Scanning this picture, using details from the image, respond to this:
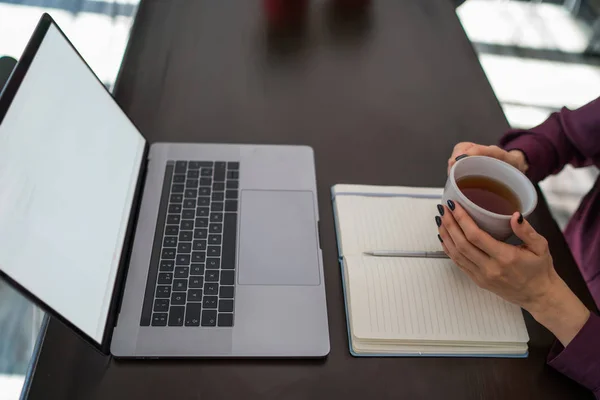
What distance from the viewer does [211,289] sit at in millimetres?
612

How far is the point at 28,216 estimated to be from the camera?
0.47 m

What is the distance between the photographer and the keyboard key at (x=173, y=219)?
2.24 feet

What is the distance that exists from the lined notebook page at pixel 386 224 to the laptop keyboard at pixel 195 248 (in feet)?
0.55

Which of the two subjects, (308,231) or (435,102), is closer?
(308,231)

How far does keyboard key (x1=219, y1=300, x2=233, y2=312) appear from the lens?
0.60 meters

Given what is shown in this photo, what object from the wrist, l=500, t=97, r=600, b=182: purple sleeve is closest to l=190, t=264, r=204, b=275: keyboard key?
the wrist

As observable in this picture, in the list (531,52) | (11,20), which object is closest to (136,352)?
(11,20)

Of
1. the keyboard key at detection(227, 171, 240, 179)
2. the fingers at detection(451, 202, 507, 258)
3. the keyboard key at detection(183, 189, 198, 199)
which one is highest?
the fingers at detection(451, 202, 507, 258)

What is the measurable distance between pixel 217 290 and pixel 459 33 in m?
0.81

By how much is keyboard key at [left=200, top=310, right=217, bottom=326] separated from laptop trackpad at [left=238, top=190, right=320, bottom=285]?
0.18ft

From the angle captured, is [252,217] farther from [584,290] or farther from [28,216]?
[584,290]

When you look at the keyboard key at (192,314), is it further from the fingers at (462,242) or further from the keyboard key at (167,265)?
the fingers at (462,242)

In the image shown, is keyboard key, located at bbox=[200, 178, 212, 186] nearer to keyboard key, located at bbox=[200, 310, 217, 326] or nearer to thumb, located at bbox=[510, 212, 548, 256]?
keyboard key, located at bbox=[200, 310, 217, 326]

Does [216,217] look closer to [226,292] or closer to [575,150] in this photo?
[226,292]
